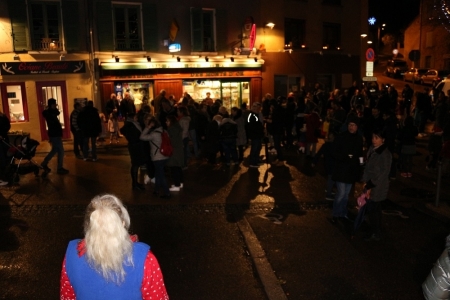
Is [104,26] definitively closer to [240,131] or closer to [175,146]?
[240,131]

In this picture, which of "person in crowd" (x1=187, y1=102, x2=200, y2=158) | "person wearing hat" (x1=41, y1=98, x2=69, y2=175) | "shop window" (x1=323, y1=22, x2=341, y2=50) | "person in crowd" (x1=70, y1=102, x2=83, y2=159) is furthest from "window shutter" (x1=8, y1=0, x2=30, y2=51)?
"shop window" (x1=323, y1=22, x2=341, y2=50)

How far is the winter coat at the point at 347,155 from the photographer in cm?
761

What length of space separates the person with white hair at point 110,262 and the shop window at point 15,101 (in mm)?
16190

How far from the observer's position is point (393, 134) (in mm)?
10664

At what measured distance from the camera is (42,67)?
1730cm

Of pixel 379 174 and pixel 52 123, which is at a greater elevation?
pixel 52 123

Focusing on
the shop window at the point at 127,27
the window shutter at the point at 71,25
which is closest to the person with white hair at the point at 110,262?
the window shutter at the point at 71,25

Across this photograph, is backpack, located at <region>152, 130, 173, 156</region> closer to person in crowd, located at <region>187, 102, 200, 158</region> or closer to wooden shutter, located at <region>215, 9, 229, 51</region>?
person in crowd, located at <region>187, 102, 200, 158</region>

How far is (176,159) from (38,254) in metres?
3.63

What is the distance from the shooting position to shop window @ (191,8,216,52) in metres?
20.4

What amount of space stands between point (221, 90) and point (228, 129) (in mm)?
9748

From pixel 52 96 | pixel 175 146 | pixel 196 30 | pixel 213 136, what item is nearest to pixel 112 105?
pixel 52 96

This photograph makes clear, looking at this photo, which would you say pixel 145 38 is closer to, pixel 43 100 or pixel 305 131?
pixel 43 100

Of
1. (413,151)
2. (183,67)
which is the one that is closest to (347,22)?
(183,67)
